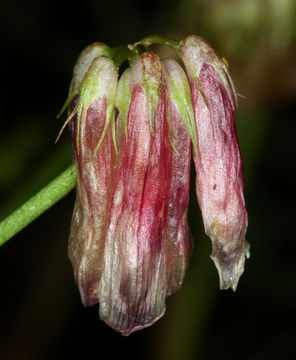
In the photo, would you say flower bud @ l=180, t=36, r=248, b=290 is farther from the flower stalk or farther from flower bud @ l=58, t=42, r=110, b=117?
flower bud @ l=58, t=42, r=110, b=117

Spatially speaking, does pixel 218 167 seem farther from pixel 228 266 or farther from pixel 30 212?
pixel 30 212

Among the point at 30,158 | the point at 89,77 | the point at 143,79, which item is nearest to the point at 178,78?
the point at 143,79

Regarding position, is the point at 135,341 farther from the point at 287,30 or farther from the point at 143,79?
the point at 143,79

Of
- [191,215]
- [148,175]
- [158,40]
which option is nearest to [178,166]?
[148,175]

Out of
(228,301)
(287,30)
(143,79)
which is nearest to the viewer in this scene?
(143,79)

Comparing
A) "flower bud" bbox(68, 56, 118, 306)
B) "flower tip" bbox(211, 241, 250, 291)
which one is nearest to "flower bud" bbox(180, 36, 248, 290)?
"flower tip" bbox(211, 241, 250, 291)

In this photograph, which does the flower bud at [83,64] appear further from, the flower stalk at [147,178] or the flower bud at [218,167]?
the flower bud at [218,167]

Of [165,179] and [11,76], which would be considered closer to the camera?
[165,179]
